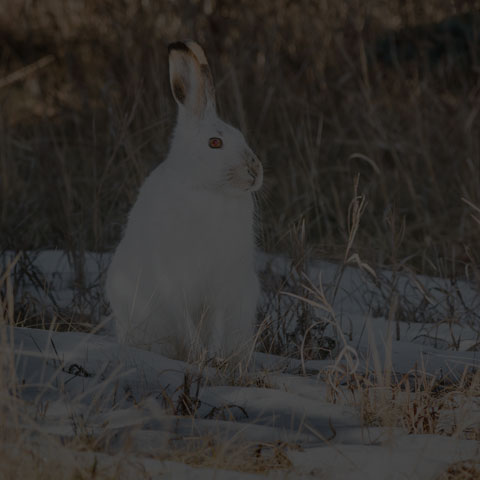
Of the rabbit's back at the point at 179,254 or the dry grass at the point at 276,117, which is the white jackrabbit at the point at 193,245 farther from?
the dry grass at the point at 276,117

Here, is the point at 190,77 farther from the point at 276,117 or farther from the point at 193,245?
the point at 276,117

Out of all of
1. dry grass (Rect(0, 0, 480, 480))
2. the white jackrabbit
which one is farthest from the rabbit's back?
dry grass (Rect(0, 0, 480, 480))

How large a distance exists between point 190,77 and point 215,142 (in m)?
0.29

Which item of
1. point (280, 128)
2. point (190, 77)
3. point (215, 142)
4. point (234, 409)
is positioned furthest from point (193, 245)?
point (280, 128)

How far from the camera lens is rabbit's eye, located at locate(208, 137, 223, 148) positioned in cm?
308

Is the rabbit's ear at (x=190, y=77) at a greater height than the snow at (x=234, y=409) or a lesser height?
greater

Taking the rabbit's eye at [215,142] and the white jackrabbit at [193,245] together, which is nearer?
Result: the white jackrabbit at [193,245]

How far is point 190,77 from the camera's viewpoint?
126 inches

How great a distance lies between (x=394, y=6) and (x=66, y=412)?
19.8 ft

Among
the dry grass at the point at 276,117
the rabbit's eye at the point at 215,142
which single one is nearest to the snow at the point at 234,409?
the rabbit's eye at the point at 215,142

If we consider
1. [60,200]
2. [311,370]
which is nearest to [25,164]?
[60,200]

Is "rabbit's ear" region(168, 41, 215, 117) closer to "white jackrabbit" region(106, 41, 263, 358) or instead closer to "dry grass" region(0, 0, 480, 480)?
"white jackrabbit" region(106, 41, 263, 358)

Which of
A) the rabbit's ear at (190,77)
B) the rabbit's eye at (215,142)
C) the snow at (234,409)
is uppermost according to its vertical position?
the rabbit's ear at (190,77)

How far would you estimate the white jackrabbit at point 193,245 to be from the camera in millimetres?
2977
